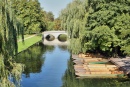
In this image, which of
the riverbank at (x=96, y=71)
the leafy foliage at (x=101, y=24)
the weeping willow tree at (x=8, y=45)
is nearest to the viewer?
the weeping willow tree at (x=8, y=45)

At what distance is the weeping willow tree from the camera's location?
16.1 m

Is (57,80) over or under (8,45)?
under

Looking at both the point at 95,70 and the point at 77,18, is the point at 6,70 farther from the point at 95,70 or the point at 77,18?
the point at 77,18

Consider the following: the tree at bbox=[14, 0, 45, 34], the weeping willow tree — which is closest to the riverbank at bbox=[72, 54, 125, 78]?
the weeping willow tree

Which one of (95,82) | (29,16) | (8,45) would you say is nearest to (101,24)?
(95,82)

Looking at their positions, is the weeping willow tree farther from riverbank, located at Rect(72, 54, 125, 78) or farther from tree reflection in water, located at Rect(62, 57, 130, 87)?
riverbank, located at Rect(72, 54, 125, 78)

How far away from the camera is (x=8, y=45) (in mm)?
16750

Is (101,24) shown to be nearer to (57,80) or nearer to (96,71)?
(96,71)

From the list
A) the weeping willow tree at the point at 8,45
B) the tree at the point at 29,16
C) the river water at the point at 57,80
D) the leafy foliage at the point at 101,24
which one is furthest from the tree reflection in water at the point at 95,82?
the tree at the point at 29,16

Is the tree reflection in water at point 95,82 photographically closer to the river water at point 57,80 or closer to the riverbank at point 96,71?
the river water at point 57,80

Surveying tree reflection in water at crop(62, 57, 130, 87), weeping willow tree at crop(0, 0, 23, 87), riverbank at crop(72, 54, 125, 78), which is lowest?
tree reflection in water at crop(62, 57, 130, 87)

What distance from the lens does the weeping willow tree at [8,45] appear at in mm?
16141

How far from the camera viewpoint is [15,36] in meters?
17.5

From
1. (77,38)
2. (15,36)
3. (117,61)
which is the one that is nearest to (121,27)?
(117,61)
